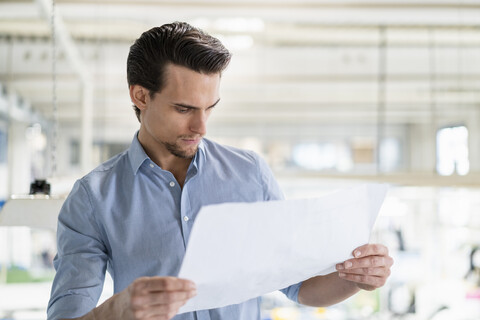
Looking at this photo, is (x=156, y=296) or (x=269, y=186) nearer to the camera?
(x=156, y=296)

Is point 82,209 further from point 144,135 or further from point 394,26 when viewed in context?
point 394,26

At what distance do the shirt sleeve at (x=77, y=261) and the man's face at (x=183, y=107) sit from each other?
208mm

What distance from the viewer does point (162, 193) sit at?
4.15 ft

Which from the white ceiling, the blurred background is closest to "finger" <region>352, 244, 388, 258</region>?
the blurred background

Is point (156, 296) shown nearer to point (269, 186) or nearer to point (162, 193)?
point (162, 193)

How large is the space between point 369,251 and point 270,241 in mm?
231

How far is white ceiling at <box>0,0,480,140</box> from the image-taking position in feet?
11.9

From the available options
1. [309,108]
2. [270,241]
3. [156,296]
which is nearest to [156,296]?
[156,296]

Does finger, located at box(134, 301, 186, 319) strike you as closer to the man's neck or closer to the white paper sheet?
the white paper sheet

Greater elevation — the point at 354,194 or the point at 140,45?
the point at 140,45

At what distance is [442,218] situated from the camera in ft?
29.0

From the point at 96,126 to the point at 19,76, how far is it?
14.2 ft

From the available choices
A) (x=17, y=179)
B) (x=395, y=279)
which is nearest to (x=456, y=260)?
(x=395, y=279)

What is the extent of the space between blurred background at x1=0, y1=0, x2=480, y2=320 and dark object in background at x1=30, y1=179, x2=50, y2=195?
67 millimetres
